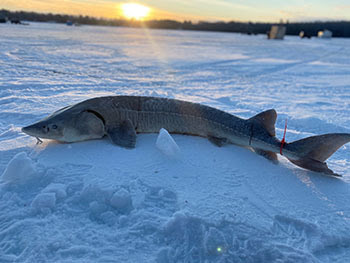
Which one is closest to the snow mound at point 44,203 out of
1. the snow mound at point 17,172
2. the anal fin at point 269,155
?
the snow mound at point 17,172

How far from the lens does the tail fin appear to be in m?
2.60

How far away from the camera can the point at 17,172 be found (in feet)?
7.52

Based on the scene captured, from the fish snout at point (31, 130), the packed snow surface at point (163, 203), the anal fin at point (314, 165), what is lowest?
the packed snow surface at point (163, 203)

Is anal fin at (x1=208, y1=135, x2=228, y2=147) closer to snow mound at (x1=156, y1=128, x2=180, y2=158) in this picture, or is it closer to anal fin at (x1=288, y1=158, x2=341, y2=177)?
snow mound at (x1=156, y1=128, x2=180, y2=158)

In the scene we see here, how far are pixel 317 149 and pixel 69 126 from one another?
2.47 meters

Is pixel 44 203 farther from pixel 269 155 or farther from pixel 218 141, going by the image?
pixel 269 155

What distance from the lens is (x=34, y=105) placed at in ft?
15.4

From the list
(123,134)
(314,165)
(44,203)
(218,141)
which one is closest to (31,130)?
(123,134)

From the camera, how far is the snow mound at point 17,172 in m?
2.28

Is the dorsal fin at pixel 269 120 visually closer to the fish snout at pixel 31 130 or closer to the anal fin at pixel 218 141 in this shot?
the anal fin at pixel 218 141

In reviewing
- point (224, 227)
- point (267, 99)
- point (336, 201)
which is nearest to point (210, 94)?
point (267, 99)

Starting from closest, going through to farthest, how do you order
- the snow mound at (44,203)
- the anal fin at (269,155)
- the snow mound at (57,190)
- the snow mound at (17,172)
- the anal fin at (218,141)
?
the snow mound at (44,203) → the snow mound at (57,190) → the snow mound at (17,172) → the anal fin at (269,155) → the anal fin at (218,141)

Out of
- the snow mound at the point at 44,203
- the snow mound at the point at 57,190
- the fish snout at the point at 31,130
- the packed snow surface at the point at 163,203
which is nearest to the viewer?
the packed snow surface at the point at 163,203

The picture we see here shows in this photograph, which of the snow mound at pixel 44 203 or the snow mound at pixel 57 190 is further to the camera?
the snow mound at pixel 57 190
